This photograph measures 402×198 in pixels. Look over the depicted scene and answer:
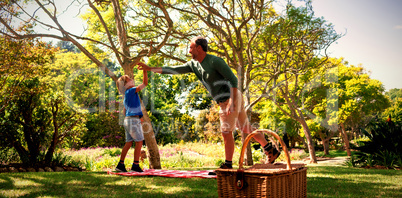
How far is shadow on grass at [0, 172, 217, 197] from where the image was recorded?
11.4ft

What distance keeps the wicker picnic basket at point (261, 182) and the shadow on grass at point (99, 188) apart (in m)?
0.64

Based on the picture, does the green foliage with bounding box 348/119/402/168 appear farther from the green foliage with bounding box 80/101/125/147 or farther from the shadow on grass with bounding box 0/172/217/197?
the green foliage with bounding box 80/101/125/147

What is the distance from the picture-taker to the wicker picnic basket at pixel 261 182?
8.46 feet

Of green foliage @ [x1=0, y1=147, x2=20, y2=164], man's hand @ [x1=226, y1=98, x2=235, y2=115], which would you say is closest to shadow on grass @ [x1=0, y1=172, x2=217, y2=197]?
man's hand @ [x1=226, y1=98, x2=235, y2=115]

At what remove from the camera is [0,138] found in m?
8.66

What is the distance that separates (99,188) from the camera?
13.0ft

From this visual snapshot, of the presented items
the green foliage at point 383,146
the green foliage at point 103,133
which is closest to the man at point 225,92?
the green foliage at point 383,146

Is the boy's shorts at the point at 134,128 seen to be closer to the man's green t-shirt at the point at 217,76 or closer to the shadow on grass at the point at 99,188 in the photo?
the shadow on grass at the point at 99,188

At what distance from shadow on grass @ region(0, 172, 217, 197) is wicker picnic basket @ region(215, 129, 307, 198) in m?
0.64

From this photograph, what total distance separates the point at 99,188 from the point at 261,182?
2408 mm

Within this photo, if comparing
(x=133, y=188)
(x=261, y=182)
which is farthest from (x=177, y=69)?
(x=261, y=182)

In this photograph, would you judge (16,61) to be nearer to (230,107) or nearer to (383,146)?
(230,107)

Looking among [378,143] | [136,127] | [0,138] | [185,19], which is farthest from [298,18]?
[0,138]

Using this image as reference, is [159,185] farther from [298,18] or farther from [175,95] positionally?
[175,95]
